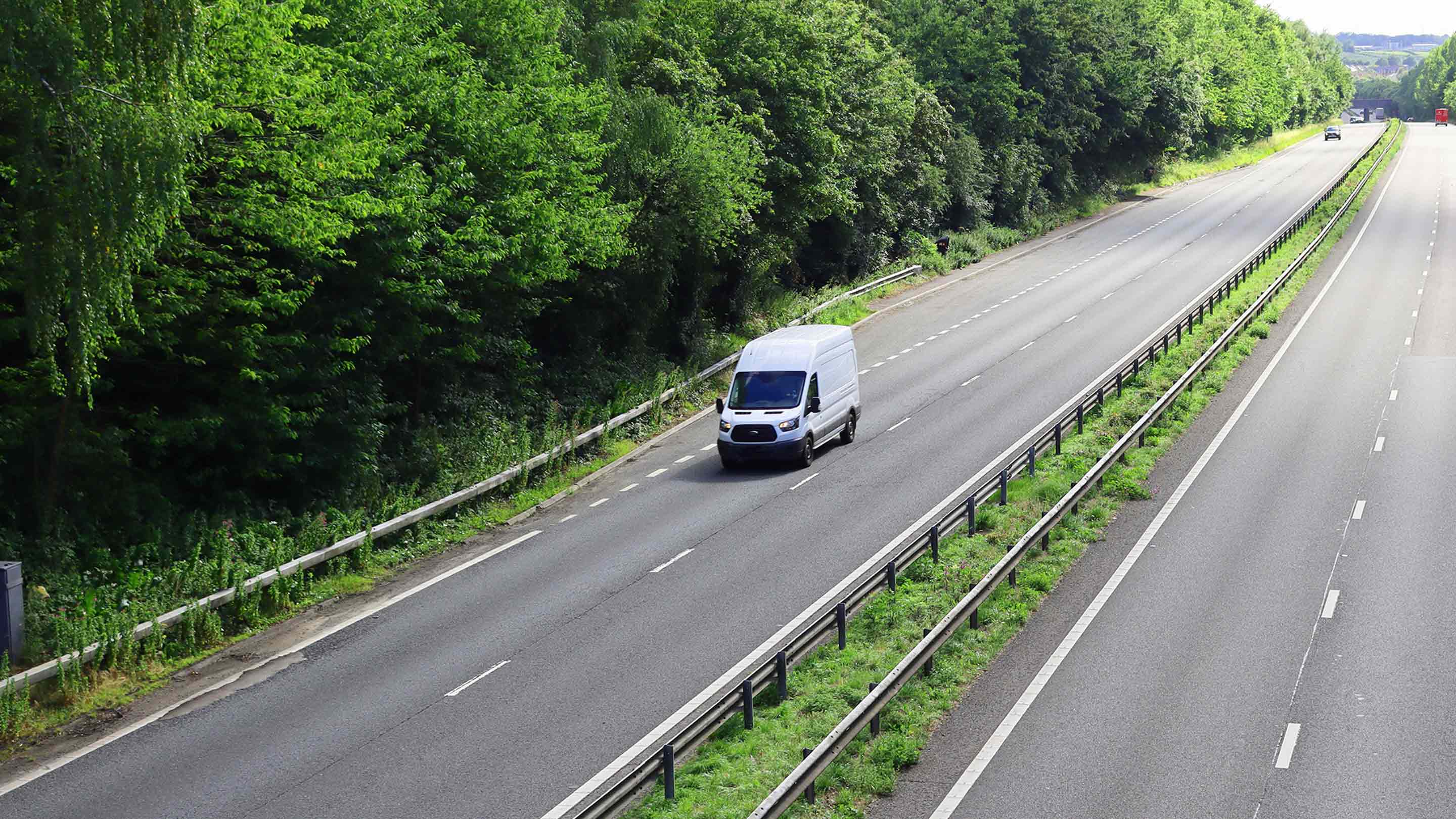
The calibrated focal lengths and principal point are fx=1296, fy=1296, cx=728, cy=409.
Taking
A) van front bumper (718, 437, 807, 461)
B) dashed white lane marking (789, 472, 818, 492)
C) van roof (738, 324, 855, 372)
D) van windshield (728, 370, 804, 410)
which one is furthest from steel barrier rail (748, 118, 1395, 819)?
van roof (738, 324, 855, 372)

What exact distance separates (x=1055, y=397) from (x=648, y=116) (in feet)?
40.6

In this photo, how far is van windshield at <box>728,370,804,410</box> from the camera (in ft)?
89.4

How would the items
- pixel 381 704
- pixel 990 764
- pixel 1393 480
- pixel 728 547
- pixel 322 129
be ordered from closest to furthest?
pixel 990 764
pixel 381 704
pixel 322 129
pixel 728 547
pixel 1393 480

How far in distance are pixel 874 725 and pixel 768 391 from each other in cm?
1411

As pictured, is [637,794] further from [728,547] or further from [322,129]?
[322,129]

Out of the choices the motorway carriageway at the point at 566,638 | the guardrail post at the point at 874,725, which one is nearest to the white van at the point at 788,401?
the motorway carriageway at the point at 566,638

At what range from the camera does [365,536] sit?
68.9 ft

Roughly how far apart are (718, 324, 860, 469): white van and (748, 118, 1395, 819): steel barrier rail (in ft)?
19.9

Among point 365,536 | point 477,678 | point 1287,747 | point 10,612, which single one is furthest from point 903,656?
point 10,612

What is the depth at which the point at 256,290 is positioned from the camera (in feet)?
67.9

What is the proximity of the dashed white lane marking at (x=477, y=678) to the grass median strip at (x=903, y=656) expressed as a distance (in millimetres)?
3766

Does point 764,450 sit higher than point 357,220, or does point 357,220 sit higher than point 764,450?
point 357,220

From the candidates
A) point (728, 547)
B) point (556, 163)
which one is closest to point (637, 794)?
point (728, 547)

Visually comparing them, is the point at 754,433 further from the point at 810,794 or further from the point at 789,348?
the point at 810,794
